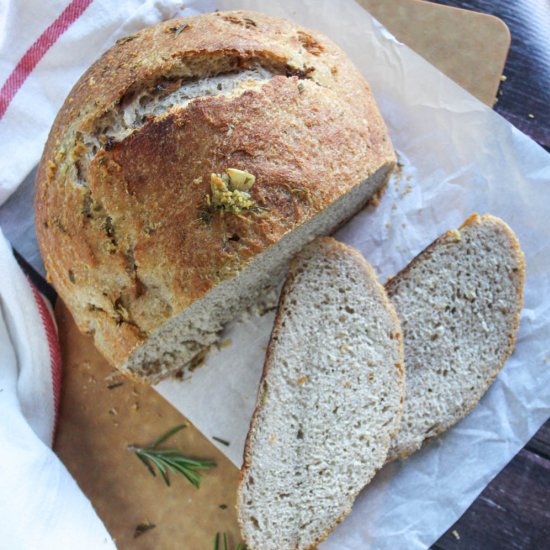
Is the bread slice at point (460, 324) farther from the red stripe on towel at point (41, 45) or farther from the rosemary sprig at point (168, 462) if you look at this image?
the red stripe on towel at point (41, 45)

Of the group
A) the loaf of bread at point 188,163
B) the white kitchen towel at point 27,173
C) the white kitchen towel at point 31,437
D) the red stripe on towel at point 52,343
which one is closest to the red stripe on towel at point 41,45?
the white kitchen towel at point 27,173

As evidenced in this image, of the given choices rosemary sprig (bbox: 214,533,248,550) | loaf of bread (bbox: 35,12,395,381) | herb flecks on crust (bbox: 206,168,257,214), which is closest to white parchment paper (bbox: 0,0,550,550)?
rosemary sprig (bbox: 214,533,248,550)

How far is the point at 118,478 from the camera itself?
324 centimetres

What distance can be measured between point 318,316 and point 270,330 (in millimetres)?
325

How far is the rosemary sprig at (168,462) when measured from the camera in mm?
3133

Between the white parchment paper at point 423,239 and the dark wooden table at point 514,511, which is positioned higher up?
the white parchment paper at point 423,239

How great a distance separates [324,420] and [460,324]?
770 millimetres

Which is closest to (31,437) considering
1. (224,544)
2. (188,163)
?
(224,544)

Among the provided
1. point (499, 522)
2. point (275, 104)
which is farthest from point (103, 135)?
point (499, 522)

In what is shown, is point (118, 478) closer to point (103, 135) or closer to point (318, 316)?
point (318, 316)

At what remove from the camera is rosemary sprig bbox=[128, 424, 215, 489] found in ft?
10.3

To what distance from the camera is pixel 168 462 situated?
3.13 metres

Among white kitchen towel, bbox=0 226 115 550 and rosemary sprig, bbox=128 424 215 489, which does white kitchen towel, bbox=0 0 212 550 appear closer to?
white kitchen towel, bbox=0 226 115 550

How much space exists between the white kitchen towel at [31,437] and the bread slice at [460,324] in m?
1.46
